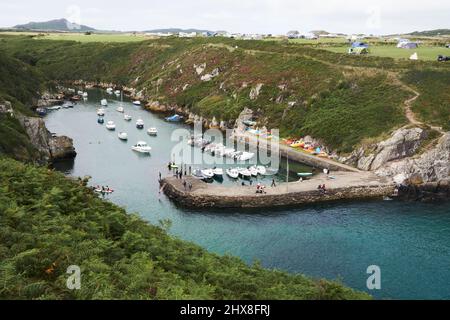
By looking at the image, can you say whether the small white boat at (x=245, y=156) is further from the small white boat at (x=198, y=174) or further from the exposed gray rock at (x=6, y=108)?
the exposed gray rock at (x=6, y=108)

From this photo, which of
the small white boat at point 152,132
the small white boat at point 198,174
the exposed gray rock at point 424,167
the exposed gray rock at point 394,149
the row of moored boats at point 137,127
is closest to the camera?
the small white boat at point 198,174

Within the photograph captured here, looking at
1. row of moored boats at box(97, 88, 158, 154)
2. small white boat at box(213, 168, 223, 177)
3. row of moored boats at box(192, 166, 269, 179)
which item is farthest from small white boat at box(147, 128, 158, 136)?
small white boat at box(213, 168, 223, 177)

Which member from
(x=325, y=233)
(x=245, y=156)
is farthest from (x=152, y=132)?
(x=325, y=233)

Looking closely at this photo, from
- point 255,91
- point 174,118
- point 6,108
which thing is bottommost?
point 174,118

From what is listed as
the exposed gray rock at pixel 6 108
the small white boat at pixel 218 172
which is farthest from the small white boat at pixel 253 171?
the exposed gray rock at pixel 6 108

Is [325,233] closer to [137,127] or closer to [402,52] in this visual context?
[137,127]

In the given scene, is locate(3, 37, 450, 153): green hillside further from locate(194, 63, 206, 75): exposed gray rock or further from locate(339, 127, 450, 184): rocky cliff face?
locate(339, 127, 450, 184): rocky cliff face

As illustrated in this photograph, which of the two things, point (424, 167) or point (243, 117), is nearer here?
point (424, 167)

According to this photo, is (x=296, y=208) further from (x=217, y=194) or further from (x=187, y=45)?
(x=187, y=45)
